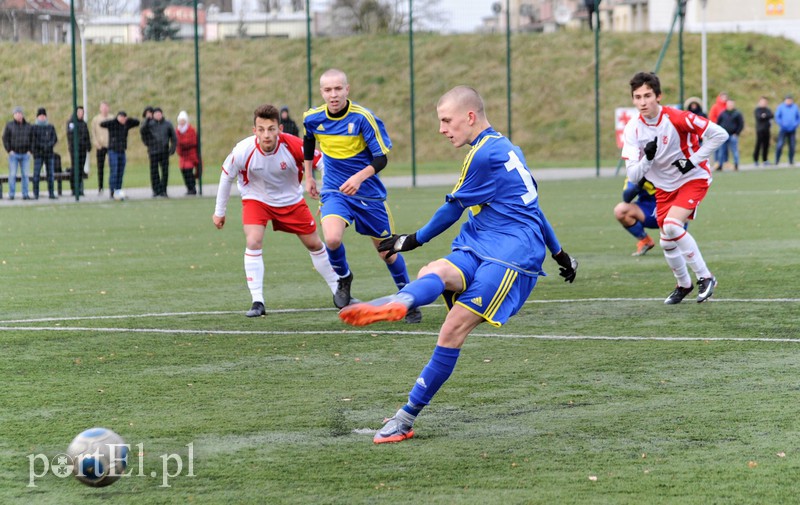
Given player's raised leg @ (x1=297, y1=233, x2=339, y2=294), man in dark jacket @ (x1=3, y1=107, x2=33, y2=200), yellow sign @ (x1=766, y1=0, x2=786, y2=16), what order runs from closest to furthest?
player's raised leg @ (x1=297, y1=233, x2=339, y2=294)
man in dark jacket @ (x1=3, y1=107, x2=33, y2=200)
yellow sign @ (x1=766, y1=0, x2=786, y2=16)

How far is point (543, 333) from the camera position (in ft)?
28.8

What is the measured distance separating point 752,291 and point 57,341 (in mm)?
6268

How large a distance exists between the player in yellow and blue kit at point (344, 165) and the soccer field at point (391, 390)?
636 mm

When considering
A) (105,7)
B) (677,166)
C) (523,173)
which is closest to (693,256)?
(677,166)

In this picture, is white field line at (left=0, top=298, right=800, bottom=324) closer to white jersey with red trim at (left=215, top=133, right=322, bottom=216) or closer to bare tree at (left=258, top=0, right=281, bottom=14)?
white jersey with red trim at (left=215, top=133, right=322, bottom=216)

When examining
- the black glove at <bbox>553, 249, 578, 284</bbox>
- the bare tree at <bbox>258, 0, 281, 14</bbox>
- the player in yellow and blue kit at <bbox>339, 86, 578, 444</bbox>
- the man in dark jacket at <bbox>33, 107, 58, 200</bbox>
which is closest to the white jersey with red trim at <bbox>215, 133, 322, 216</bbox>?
the black glove at <bbox>553, 249, 578, 284</bbox>

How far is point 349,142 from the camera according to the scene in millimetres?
9945

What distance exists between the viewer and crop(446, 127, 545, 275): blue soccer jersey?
19.3 feet

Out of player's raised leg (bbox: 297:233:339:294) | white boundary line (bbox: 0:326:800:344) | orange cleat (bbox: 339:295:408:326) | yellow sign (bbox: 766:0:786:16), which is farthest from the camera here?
yellow sign (bbox: 766:0:786:16)

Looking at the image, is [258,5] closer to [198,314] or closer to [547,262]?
[547,262]

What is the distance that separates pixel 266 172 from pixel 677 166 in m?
3.61

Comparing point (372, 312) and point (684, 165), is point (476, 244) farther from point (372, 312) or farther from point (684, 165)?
point (684, 165)

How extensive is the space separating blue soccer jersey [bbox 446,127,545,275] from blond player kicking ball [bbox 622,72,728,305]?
4.09m

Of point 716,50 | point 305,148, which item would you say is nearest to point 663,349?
point 305,148
